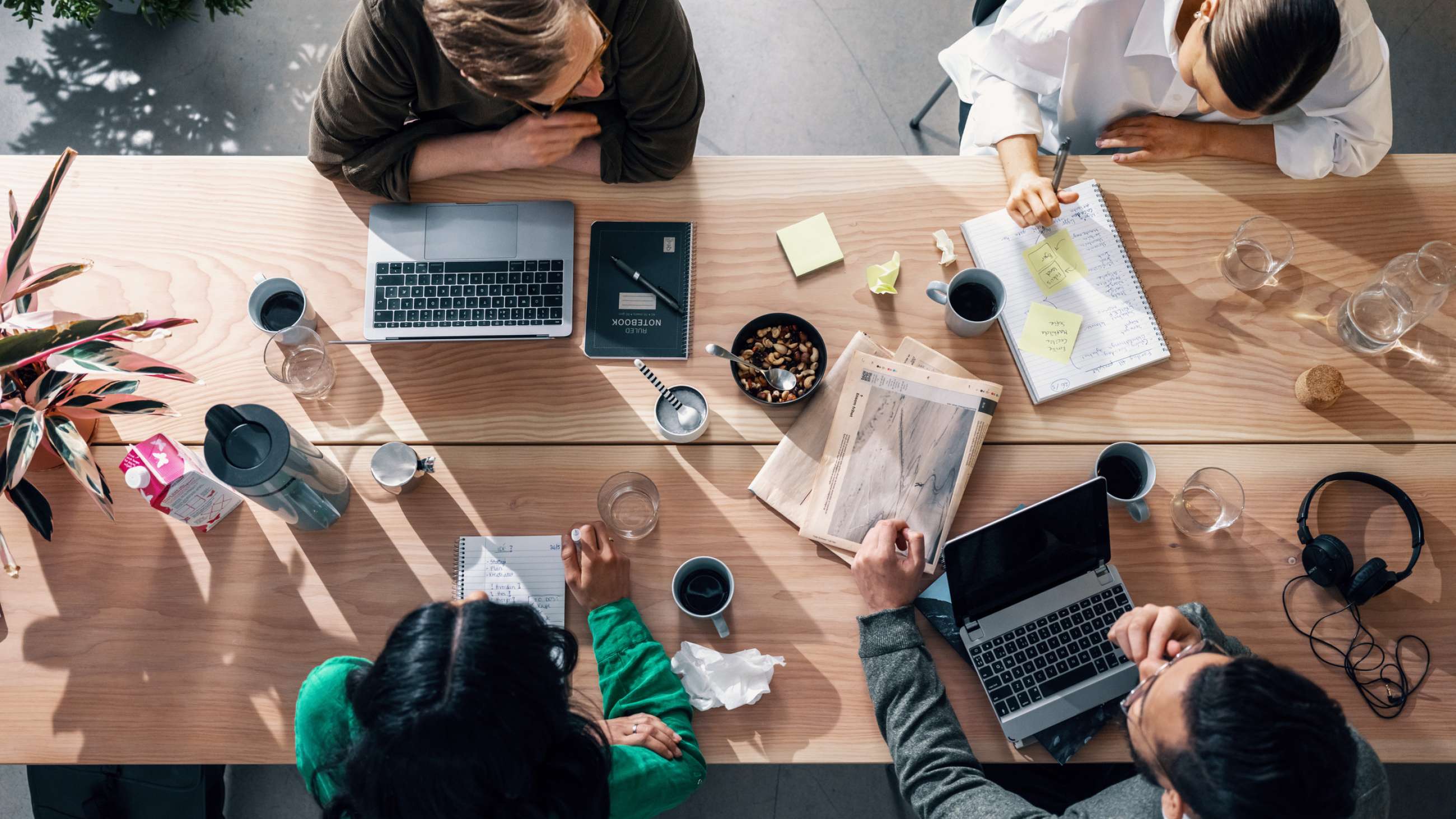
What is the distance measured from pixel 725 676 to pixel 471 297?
0.75 metres

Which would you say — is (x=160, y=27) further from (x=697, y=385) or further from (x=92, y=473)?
(x=697, y=385)

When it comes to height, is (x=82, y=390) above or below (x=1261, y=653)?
above

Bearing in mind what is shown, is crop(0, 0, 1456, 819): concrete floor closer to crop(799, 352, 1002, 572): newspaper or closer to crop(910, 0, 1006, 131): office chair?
crop(910, 0, 1006, 131): office chair

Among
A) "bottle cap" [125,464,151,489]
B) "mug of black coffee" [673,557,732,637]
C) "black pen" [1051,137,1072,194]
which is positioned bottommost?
"mug of black coffee" [673,557,732,637]

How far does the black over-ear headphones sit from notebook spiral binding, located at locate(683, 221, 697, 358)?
→ 1.01 meters

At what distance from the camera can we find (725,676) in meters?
1.23

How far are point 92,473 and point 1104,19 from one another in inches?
70.4

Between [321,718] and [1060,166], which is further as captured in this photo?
[1060,166]

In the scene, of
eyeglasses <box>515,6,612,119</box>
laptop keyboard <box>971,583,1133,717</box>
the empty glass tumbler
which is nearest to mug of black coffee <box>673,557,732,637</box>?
laptop keyboard <box>971,583,1133,717</box>

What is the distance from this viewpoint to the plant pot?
4.21 feet

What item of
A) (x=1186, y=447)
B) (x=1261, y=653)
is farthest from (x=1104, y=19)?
(x=1261, y=653)

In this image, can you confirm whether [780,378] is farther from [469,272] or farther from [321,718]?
[321,718]

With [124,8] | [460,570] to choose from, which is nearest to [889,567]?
[460,570]

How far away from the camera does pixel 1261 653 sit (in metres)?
1.23
